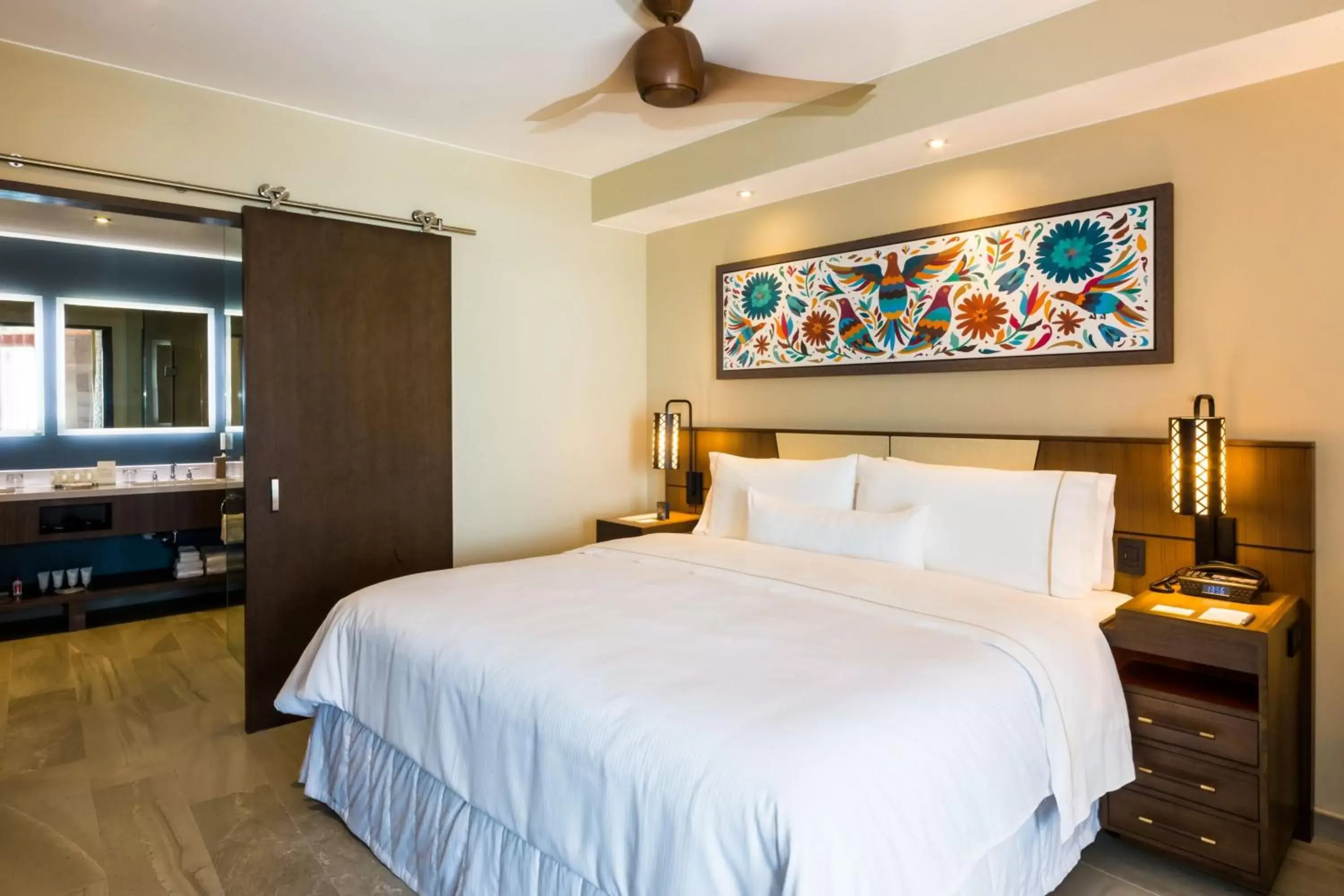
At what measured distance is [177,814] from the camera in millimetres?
2602

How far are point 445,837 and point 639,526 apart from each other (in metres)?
2.15

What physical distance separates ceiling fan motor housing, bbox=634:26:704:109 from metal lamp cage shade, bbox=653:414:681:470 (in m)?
2.13

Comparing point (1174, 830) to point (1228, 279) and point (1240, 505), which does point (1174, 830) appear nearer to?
point (1240, 505)

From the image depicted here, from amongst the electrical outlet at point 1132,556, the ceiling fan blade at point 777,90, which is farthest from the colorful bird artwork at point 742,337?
the electrical outlet at point 1132,556

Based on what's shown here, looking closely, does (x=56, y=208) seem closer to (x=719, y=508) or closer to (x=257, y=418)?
(x=257, y=418)

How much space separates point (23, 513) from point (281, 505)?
7.38ft

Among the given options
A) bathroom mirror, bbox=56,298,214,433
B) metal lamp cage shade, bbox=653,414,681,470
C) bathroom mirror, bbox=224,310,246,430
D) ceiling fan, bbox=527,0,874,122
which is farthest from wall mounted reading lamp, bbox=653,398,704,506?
bathroom mirror, bbox=56,298,214,433

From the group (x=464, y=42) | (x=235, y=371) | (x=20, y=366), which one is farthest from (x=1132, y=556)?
(x=20, y=366)

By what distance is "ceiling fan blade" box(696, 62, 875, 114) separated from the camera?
252cm

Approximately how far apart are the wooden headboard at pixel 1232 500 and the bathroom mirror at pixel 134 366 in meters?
5.11

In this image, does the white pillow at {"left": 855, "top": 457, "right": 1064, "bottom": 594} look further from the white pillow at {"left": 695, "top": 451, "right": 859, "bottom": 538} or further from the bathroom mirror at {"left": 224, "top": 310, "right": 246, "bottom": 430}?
the bathroom mirror at {"left": 224, "top": 310, "right": 246, "bottom": 430}

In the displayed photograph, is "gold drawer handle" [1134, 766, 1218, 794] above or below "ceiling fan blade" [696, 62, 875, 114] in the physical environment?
below

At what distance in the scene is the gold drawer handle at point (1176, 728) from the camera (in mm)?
2154

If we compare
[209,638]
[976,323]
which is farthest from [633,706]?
[209,638]
